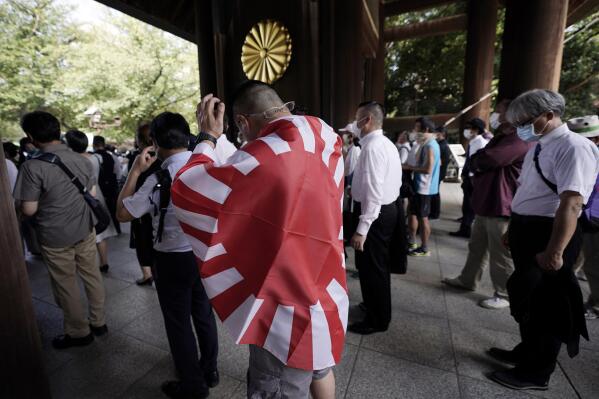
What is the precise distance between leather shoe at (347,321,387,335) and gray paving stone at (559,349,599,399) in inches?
47.0

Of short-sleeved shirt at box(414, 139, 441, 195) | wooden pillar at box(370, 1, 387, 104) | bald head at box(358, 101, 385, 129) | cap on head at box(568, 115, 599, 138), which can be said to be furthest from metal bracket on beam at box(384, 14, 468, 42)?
bald head at box(358, 101, 385, 129)

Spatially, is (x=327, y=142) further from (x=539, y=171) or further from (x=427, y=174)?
(x=427, y=174)

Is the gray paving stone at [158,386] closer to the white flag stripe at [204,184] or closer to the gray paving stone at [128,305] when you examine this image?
the gray paving stone at [128,305]

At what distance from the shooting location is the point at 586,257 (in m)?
2.82

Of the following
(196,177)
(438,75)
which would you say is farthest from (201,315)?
(438,75)

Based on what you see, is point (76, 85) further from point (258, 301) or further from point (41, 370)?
point (258, 301)

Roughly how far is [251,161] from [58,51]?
17820 millimetres

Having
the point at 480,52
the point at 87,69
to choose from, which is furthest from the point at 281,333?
the point at 87,69

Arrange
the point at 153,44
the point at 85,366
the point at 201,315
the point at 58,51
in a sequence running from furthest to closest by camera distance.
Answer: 1. the point at 153,44
2. the point at 58,51
3. the point at 85,366
4. the point at 201,315

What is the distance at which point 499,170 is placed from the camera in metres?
2.94

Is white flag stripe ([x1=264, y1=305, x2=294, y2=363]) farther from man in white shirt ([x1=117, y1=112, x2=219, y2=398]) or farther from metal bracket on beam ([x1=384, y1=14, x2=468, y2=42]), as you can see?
metal bracket on beam ([x1=384, y1=14, x2=468, y2=42])

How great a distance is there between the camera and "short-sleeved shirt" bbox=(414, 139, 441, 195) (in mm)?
4094

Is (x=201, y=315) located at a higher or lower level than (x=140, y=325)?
higher

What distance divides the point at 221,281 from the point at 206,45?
21.0 feet
